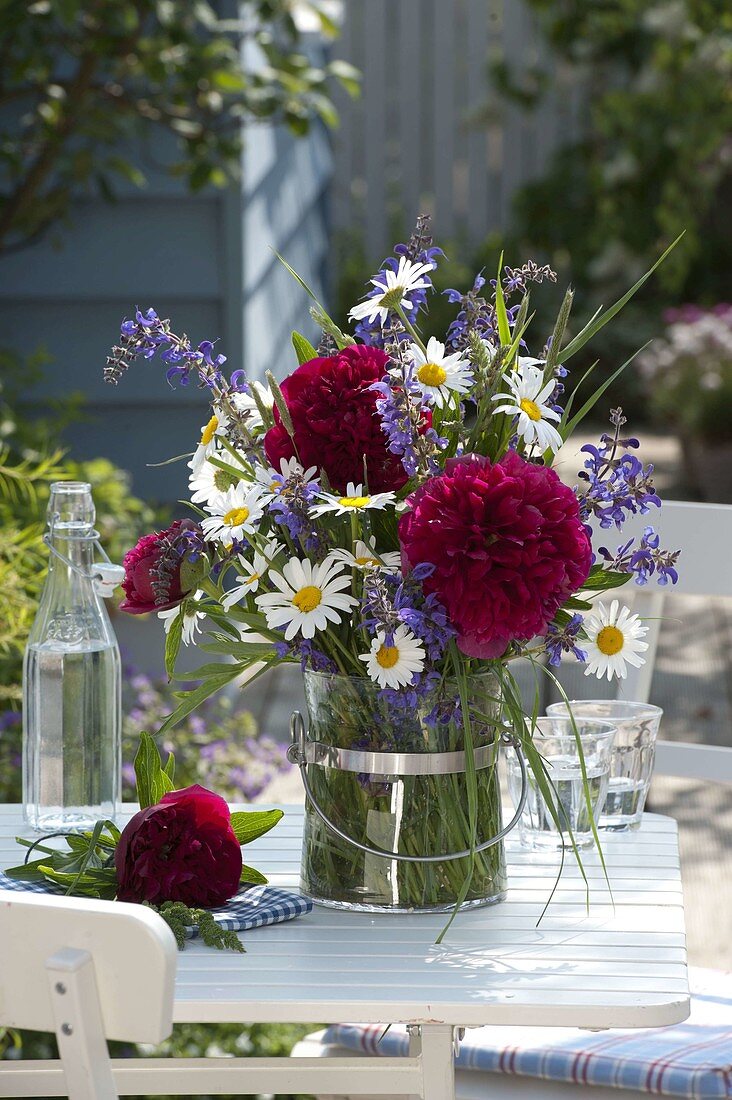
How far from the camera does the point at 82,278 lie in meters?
4.02

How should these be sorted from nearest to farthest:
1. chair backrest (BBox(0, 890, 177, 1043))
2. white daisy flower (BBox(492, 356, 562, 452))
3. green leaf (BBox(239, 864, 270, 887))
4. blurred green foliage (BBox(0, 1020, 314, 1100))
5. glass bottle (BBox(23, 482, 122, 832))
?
chair backrest (BBox(0, 890, 177, 1043)), white daisy flower (BBox(492, 356, 562, 452)), green leaf (BBox(239, 864, 270, 887)), glass bottle (BBox(23, 482, 122, 832)), blurred green foliage (BBox(0, 1020, 314, 1100))

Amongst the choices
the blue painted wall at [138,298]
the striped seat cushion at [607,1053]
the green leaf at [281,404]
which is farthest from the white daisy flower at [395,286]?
the blue painted wall at [138,298]

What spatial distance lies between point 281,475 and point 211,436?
0.35 ft

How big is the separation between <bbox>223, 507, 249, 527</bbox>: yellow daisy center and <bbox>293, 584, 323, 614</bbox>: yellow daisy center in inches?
2.7

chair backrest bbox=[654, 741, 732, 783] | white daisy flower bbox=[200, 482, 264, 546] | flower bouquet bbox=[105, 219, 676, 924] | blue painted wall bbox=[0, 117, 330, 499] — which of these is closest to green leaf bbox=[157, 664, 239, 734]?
flower bouquet bbox=[105, 219, 676, 924]

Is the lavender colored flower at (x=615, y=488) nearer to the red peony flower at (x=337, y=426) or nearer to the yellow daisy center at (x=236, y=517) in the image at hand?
the red peony flower at (x=337, y=426)

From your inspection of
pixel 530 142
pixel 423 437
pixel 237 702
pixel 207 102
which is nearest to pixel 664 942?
pixel 423 437

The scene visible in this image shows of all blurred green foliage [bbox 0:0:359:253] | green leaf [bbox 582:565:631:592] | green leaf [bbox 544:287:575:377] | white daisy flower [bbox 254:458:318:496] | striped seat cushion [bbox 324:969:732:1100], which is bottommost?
striped seat cushion [bbox 324:969:732:1100]

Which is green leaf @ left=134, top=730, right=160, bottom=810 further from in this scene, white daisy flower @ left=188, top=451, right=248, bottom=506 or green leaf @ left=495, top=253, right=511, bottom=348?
green leaf @ left=495, top=253, right=511, bottom=348

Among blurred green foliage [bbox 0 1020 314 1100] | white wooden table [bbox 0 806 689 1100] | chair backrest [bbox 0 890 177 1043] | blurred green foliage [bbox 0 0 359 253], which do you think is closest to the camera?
chair backrest [bbox 0 890 177 1043]

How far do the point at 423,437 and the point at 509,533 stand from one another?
98mm

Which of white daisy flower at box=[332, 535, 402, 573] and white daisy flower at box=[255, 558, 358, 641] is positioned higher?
white daisy flower at box=[332, 535, 402, 573]

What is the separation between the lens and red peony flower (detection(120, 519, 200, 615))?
1158 mm

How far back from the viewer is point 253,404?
1213 mm
